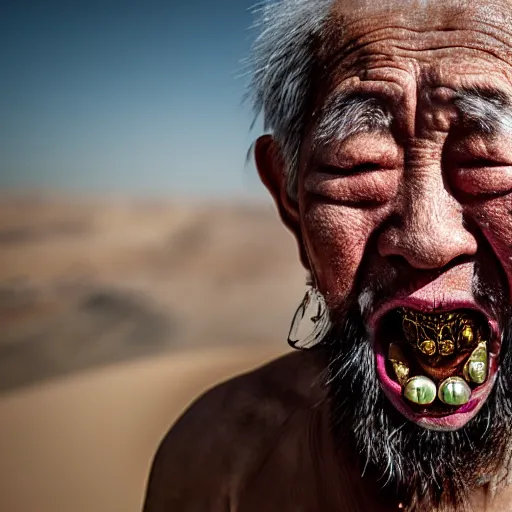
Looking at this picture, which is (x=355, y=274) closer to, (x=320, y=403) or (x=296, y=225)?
(x=296, y=225)

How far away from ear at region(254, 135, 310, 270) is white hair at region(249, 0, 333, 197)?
0.03 m

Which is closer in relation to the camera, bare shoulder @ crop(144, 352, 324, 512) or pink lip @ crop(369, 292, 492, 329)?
pink lip @ crop(369, 292, 492, 329)

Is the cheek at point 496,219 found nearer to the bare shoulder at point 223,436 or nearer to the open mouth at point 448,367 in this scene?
the open mouth at point 448,367

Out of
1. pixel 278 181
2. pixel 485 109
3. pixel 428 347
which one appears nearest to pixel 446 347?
pixel 428 347

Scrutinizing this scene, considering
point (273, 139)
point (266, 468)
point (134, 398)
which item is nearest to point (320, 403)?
point (266, 468)

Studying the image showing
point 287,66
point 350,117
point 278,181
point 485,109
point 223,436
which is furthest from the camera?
point 223,436

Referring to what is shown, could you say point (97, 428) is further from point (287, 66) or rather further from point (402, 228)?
point (402, 228)

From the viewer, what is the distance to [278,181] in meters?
1.52

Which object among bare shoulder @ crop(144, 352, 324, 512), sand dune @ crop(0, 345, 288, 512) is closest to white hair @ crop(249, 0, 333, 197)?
bare shoulder @ crop(144, 352, 324, 512)

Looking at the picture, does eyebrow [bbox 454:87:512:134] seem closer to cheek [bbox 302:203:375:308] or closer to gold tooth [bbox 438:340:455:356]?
cheek [bbox 302:203:375:308]

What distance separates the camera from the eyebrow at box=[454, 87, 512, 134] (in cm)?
109

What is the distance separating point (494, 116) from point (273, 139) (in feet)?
1.67

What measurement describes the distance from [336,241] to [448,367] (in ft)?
0.90

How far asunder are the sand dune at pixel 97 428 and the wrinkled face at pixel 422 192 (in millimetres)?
4018
